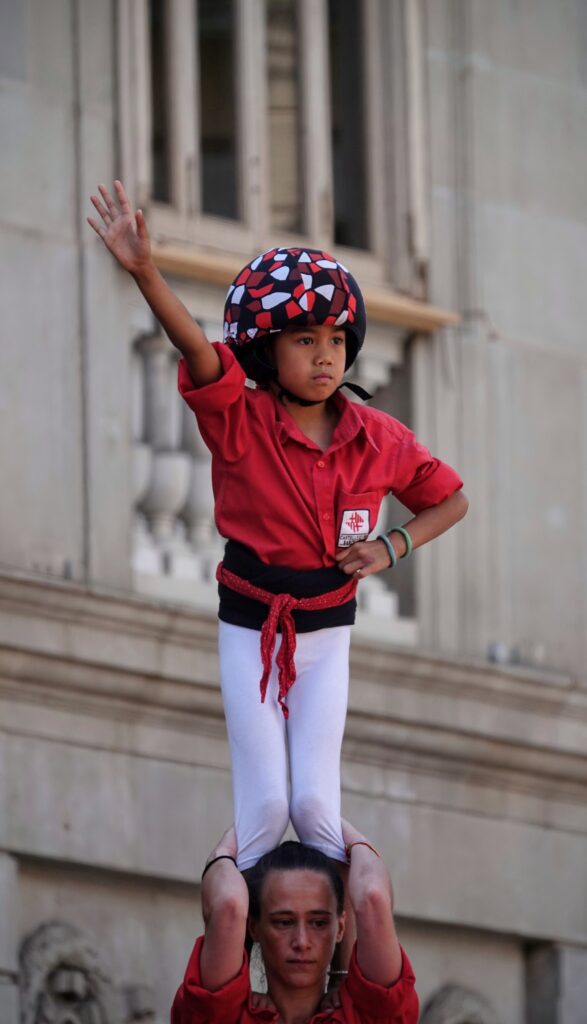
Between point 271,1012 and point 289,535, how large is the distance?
1.44 meters

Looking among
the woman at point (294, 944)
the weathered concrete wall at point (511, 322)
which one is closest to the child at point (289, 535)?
the woman at point (294, 944)

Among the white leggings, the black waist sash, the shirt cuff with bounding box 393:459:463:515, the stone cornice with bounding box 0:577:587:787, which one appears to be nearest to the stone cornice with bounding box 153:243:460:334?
the stone cornice with bounding box 0:577:587:787

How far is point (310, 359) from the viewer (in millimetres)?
10289

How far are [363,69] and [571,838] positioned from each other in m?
3.90

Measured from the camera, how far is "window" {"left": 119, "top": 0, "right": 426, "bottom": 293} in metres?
15.5

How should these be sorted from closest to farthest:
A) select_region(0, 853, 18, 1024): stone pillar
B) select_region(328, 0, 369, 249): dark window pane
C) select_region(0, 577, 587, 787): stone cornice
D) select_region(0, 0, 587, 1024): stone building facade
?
1. select_region(0, 853, 18, 1024): stone pillar
2. select_region(0, 577, 587, 787): stone cornice
3. select_region(0, 0, 587, 1024): stone building facade
4. select_region(328, 0, 369, 249): dark window pane

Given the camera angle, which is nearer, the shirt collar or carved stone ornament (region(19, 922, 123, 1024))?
the shirt collar

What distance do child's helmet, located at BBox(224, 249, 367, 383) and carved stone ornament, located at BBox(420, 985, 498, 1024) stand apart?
596 cm

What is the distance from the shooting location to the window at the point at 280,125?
15.5 meters

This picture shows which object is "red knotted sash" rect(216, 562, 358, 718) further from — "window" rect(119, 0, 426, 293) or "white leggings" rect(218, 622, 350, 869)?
"window" rect(119, 0, 426, 293)

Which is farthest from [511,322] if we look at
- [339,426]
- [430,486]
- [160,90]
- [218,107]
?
[339,426]

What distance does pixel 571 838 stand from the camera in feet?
54.3

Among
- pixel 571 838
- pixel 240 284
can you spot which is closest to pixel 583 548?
pixel 571 838

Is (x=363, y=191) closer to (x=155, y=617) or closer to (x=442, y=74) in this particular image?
(x=442, y=74)
